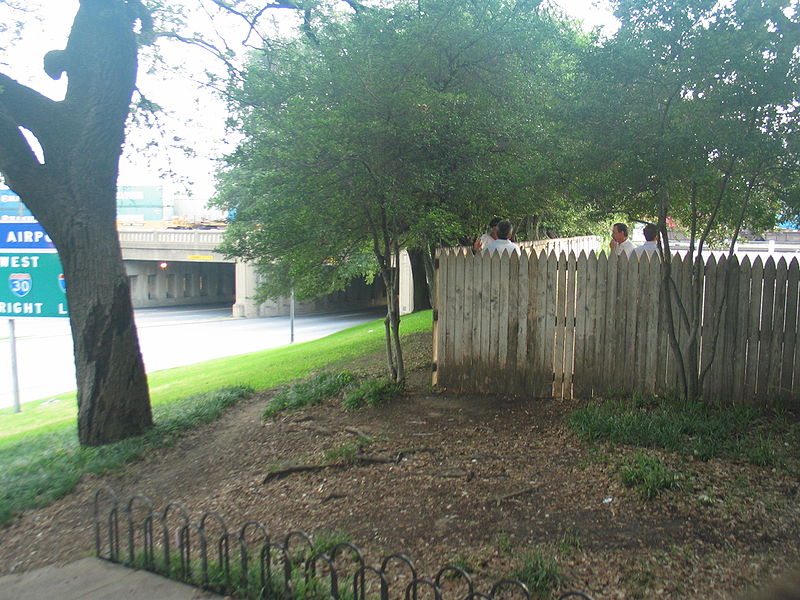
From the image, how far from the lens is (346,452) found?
6340 mm

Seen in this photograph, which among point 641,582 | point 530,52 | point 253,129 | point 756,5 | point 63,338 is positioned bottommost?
point 63,338

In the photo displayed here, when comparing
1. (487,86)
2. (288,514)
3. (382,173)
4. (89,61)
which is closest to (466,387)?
(382,173)

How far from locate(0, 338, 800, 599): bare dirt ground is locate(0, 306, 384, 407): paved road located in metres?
12.8

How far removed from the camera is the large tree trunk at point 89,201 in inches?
321

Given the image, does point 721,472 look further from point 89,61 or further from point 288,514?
point 89,61

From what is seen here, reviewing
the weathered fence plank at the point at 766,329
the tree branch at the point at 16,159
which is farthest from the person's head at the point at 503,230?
the tree branch at the point at 16,159

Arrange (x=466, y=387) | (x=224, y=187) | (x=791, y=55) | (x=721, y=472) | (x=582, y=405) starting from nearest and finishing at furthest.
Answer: (x=721, y=472) → (x=791, y=55) → (x=582, y=405) → (x=466, y=387) → (x=224, y=187)

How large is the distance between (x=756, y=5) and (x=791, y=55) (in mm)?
561

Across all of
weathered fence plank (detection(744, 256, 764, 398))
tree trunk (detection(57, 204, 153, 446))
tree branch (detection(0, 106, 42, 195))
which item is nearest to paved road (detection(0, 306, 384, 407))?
tree trunk (detection(57, 204, 153, 446))

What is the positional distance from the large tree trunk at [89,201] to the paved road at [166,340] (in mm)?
10658

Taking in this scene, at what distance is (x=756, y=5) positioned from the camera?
234 inches

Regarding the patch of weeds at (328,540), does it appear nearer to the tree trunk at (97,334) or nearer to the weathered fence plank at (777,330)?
the tree trunk at (97,334)

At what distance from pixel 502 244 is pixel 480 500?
4178mm

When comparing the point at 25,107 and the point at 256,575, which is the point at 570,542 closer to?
the point at 256,575
